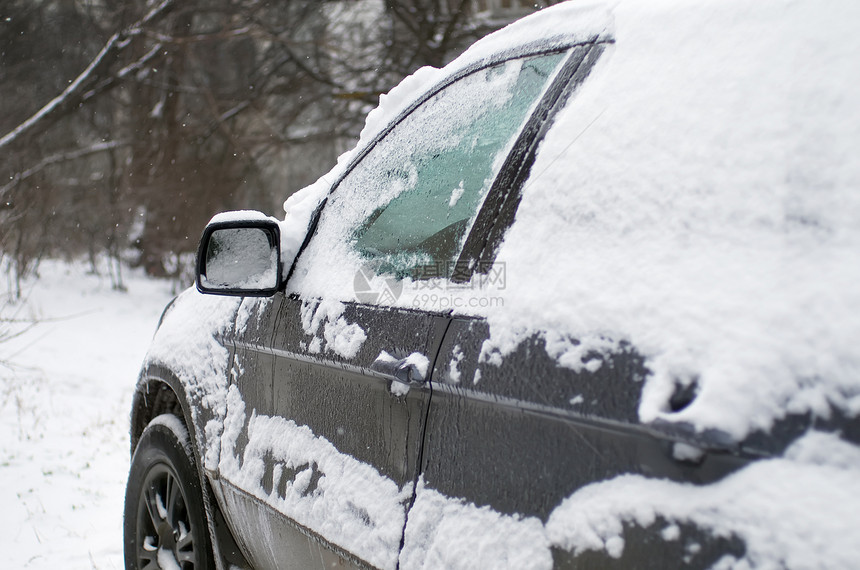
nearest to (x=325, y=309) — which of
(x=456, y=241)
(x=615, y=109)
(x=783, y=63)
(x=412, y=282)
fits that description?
(x=412, y=282)

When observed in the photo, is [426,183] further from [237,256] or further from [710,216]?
[710,216]

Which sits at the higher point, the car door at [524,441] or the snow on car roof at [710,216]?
the snow on car roof at [710,216]

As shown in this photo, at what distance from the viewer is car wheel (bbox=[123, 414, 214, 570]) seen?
7.50 feet

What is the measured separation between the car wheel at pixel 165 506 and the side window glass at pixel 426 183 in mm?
872

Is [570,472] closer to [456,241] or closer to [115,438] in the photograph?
[456,241]

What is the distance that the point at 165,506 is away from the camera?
2.51 m

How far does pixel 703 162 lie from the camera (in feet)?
3.37

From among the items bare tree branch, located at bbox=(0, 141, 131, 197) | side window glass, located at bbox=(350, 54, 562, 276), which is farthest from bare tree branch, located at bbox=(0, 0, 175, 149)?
side window glass, located at bbox=(350, 54, 562, 276)

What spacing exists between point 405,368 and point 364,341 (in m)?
0.20

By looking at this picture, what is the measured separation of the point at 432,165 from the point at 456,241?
0.94 feet

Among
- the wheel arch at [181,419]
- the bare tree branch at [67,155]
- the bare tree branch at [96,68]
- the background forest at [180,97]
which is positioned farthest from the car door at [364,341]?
the bare tree branch at [67,155]

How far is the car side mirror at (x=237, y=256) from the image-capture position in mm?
1946

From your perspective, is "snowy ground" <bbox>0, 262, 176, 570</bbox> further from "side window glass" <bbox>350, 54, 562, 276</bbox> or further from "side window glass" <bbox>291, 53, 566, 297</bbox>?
"side window glass" <bbox>350, 54, 562, 276</bbox>

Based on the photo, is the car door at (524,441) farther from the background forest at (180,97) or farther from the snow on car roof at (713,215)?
the background forest at (180,97)
